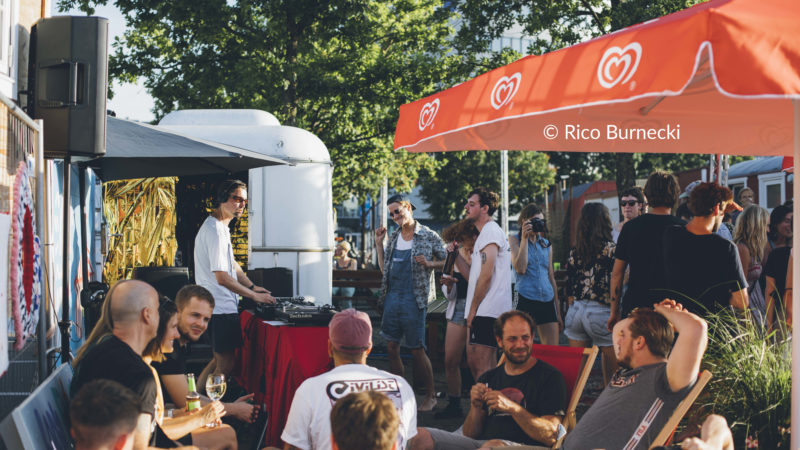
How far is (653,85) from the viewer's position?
2660 mm

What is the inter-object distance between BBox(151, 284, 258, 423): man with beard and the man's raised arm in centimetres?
243

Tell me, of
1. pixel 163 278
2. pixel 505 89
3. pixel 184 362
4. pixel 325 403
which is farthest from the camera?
pixel 163 278

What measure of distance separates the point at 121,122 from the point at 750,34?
18.4 feet

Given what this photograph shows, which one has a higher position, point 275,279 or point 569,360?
point 275,279

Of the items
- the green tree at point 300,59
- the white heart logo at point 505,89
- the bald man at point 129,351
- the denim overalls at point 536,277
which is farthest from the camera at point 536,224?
the green tree at point 300,59

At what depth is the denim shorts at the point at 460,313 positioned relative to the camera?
7.06 meters

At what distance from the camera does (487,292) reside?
6.45 meters

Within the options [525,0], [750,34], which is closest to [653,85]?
[750,34]

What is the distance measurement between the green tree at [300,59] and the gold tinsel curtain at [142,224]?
13.7 feet

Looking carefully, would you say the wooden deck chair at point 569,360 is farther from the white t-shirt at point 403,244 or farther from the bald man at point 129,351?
the white t-shirt at point 403,244

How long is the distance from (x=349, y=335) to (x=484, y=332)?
289 cm

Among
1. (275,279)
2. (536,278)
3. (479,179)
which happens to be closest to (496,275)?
(536,278)

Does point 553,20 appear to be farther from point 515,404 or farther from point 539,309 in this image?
point 515,404

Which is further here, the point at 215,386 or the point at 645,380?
the point at 215,386
